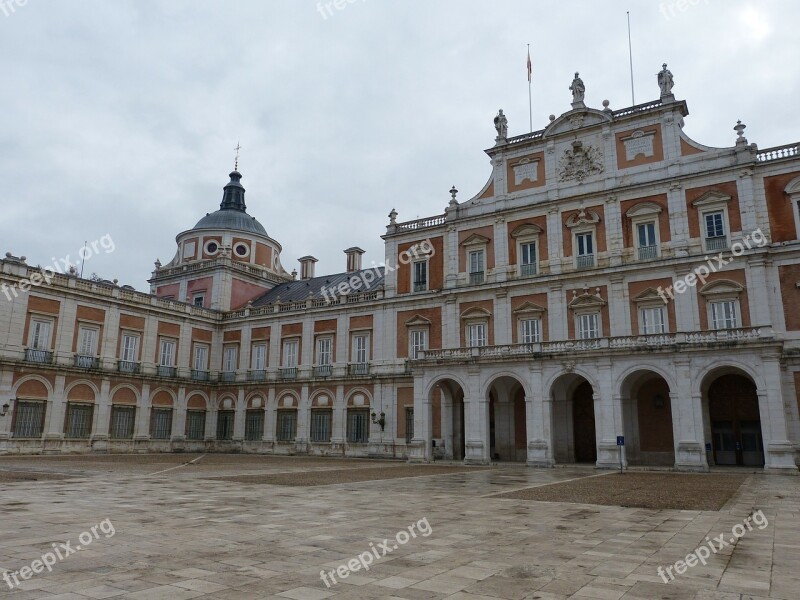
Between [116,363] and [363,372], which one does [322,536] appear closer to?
[363,372]

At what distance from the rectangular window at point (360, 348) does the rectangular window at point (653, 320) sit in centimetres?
1762

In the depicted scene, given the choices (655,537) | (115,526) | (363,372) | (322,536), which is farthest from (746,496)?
(363,372)

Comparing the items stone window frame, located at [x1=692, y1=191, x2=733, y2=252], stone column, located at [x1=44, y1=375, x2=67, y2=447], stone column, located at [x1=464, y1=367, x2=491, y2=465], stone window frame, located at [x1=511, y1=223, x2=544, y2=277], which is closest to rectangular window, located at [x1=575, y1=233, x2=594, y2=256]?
stone window frame, located at [x1=511, y1=223, x2=544, y2=277]

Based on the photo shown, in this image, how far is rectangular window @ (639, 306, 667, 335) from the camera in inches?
1221

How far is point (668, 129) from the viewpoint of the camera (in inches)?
1292

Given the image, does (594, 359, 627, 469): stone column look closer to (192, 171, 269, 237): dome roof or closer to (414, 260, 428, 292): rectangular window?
(414, 260, 428, 292): rectangular window

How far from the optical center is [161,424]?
141 ft

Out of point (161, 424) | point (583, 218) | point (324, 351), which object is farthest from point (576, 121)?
point (161, 424)

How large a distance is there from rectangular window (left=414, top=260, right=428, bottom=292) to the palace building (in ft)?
0.51

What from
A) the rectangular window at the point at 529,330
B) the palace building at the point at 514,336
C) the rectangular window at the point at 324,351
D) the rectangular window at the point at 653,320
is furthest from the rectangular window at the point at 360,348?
the rectangular window at the point at 653,320

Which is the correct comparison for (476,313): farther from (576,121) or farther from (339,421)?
(576,121)

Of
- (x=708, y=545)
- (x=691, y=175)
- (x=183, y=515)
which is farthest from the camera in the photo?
(x=691, y=175)

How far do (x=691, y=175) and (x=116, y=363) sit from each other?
35832mm

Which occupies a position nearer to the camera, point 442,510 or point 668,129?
point 442,510
